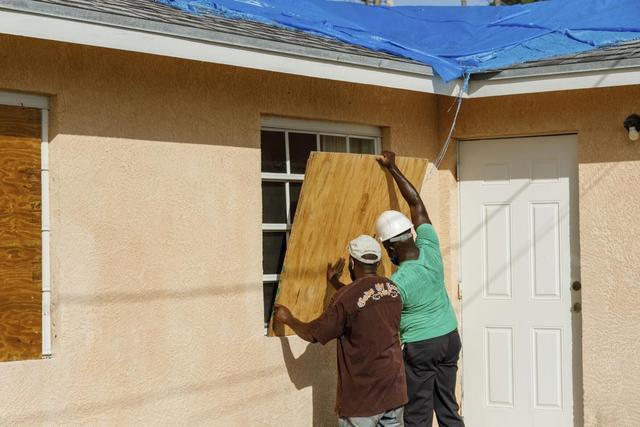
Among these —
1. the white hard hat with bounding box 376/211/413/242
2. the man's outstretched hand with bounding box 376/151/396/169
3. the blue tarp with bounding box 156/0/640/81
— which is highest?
the blue tarp with bounding box 156/0/640/81

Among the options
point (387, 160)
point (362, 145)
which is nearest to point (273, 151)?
point (387, 160)

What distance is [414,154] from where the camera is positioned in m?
8.06

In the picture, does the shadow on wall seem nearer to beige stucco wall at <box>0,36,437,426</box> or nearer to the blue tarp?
beige stucco wall at <box>0,36,437,426</box>

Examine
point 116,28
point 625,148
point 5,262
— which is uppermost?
point 116,28

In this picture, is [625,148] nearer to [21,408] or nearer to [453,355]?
[453,355]

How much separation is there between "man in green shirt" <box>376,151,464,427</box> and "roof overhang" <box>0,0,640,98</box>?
116 cm

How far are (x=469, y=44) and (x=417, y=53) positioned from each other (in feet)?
3.41

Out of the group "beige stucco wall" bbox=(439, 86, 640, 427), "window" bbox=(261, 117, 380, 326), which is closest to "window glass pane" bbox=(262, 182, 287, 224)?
"window" bbox=(261, 117, 380, 326)

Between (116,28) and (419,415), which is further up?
(116,28)

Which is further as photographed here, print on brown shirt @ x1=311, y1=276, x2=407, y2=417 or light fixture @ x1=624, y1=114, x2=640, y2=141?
light fixture @ x1=624, y1=114, x2=640, y2=141

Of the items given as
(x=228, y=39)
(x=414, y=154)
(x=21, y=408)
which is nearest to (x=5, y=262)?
(x=21, y=408)

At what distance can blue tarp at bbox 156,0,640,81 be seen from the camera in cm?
779

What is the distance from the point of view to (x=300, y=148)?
7.29m

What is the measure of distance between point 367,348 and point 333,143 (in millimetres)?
2366
